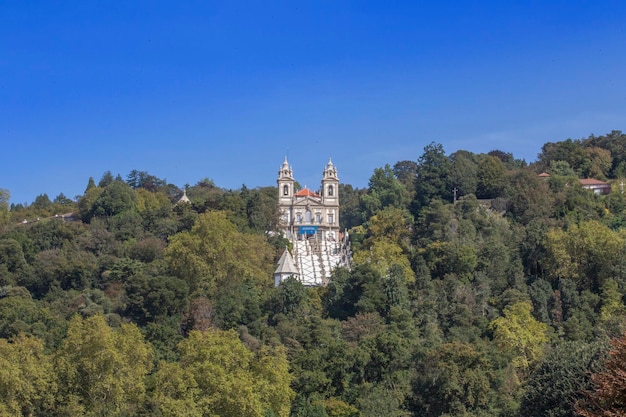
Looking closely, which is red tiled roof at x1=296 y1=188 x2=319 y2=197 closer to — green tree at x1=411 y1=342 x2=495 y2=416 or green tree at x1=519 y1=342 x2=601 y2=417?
green tree at x1=411 y1=342 x2=495 y2=416

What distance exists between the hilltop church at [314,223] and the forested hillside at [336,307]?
145 centimetres

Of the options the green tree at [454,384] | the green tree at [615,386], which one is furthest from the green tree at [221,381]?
the green tree at [615,386]

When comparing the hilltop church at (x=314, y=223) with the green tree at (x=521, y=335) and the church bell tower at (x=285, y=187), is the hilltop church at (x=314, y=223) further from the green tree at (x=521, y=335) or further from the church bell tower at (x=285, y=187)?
the green tree at (x=521, y=335)

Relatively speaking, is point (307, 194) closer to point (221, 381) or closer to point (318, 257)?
point (318, 257)

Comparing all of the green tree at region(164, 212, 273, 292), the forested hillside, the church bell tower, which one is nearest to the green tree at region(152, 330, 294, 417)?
the forested hillside

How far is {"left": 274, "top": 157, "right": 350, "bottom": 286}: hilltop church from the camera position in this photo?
62181 millimetres

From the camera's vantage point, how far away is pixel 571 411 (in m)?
32.3

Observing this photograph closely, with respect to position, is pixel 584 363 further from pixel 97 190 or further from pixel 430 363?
pixel 97 190

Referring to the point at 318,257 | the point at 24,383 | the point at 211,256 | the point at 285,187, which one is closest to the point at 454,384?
the point at 24,383

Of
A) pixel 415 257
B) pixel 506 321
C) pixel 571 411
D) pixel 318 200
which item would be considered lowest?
pixel 571 411

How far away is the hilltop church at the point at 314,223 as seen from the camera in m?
62.2

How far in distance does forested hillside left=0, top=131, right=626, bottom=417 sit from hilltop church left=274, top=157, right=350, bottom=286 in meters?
1.45

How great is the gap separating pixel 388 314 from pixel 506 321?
17.3 ft

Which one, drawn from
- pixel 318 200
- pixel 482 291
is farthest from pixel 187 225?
pixel 482 291
